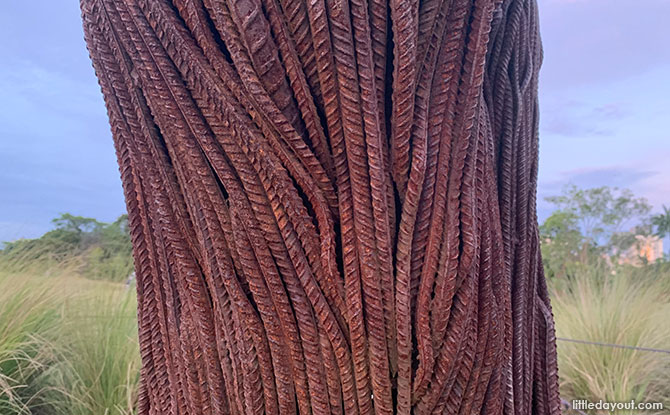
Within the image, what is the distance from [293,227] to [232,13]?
239mm

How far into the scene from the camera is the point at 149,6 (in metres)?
0.51

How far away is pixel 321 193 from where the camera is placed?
497 millimetres

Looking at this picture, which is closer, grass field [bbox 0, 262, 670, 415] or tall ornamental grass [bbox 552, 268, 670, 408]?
grass field [bbox 0, 262, 670, 415]

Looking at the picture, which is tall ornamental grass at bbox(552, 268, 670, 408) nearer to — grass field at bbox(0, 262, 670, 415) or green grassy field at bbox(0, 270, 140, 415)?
grass field at bbox(0, 262, 670, 415)

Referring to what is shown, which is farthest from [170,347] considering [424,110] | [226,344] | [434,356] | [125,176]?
[424,110]

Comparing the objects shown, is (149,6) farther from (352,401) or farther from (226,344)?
(352,401)

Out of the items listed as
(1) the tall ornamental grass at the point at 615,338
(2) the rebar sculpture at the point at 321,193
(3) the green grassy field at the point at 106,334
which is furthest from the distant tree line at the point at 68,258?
(1) the tall ornamental grass at the point at 615,338

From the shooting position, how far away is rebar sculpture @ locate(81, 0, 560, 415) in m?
0.48

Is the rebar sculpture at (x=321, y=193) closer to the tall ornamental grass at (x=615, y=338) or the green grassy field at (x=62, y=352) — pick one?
the green grassy field at (x=62, y=352)

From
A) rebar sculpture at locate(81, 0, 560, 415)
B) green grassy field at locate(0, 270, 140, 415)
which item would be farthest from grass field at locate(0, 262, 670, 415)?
rebar sculpture at locate(81, 0, 560, 415)

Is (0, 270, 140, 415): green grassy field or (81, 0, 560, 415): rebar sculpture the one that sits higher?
(81, 0, 560, 415): rebar sculpture

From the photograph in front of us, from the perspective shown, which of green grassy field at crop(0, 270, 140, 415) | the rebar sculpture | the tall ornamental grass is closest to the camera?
the rebar sculpture

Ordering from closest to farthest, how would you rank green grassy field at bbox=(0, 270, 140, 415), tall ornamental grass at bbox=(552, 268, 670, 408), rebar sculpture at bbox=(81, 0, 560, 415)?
rebar sculpture at bbox=(81, 0, 560, 415)
green grassy field at bbox=(0, 270, 140, 415)
tall ornamental grass at bbox=(552, 268, 670, 408)

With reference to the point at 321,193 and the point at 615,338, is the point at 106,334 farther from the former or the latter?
the point at 615,338
